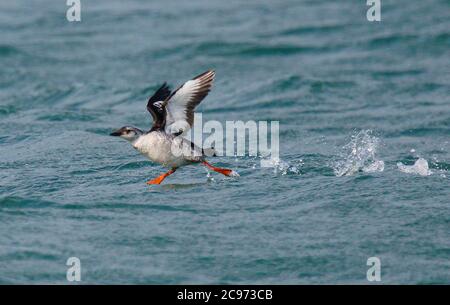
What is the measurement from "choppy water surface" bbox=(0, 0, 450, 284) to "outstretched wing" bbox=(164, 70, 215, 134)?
0.84 meters

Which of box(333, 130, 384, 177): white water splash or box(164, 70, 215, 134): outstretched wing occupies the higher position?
box(164, 70, 215, 134): outstretched wing

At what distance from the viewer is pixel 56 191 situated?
1123 cm

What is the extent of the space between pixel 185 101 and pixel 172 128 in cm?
41

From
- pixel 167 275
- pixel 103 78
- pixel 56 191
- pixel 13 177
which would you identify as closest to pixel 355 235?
pixel 167 275

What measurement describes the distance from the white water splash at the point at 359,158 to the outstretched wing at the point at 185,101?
219cm

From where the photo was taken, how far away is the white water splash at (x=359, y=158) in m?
12.0

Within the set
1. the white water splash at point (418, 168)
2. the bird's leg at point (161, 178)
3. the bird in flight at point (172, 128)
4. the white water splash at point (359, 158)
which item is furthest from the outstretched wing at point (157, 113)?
the white water splash at point (418, 168)

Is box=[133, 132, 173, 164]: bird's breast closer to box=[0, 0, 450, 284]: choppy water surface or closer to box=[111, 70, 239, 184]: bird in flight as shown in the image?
box=[111, 70, 239, 184]: bird in flight

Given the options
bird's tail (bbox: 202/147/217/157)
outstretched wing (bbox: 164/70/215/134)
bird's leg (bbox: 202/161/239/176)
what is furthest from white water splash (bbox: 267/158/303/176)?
outstretched wing (bbox: 164/70/215/134)

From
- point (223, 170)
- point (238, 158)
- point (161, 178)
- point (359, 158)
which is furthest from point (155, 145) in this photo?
point (359, 158)

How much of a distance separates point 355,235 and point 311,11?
15001 mm

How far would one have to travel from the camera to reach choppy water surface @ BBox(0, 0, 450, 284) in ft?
30.5

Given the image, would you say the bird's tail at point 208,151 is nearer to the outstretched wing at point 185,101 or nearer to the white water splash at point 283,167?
the outstretched wing at point 185,101

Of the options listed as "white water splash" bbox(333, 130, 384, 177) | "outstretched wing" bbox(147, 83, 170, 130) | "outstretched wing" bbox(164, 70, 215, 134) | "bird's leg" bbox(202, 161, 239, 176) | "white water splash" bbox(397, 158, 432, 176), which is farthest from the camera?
"white water splash" bbox(333, 130, 384, 177)
